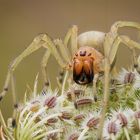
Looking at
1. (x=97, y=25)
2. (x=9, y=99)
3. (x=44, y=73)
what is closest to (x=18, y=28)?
(x=97, y=25)

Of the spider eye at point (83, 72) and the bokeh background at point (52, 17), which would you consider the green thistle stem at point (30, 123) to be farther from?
the bokeh background at point (52, 17)

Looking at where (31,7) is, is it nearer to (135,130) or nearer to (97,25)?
(97,25)

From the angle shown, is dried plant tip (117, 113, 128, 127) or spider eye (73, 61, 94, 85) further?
spider eye (73, 61, 94, 85)

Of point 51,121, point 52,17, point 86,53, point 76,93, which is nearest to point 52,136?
point 51,121

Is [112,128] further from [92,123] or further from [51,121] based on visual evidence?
[51,121]

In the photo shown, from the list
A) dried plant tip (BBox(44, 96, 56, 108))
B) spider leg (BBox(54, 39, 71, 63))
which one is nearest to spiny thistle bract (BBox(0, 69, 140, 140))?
dried plant tip (BBox(44, 96, 56, 108))

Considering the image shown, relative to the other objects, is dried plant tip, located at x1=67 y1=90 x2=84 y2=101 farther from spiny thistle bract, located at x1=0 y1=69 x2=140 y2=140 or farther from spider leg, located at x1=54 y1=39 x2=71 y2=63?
spider leg, located at x1=54 y1=39 x2=71 y2=63
